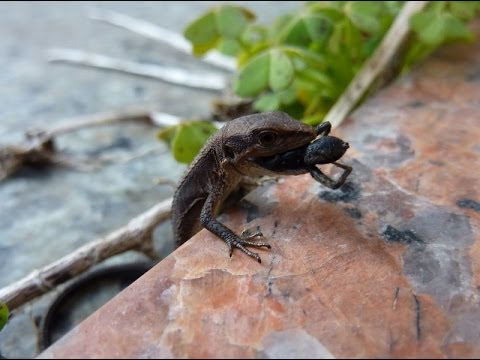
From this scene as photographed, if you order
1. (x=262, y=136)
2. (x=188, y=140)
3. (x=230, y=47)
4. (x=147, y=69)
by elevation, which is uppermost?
(x=262, y=136)

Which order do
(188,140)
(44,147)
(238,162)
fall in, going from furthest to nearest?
(44,147) < (188,140) < (238,162)

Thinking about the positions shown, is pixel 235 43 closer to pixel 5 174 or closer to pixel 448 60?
pixel 448 60

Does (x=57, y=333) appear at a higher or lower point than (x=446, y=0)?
lower

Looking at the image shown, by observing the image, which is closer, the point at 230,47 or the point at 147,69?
the point at 230,47

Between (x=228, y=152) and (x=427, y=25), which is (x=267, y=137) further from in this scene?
(x=427, y=25)

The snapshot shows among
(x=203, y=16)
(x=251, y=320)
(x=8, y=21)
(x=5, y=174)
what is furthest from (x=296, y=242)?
(x=8, y=21)

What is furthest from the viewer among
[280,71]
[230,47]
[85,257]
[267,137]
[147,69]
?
[147,69]

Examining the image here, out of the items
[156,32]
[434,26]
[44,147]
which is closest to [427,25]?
[434,26]

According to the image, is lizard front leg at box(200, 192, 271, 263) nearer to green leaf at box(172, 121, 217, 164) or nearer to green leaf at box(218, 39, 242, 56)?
green leaf at box(172, 121, 217, 164)
